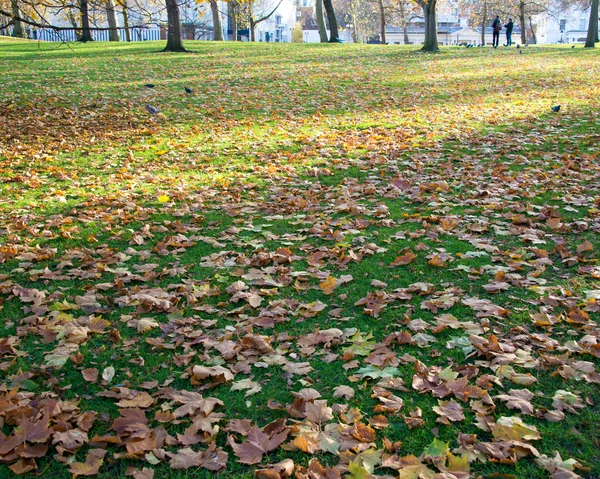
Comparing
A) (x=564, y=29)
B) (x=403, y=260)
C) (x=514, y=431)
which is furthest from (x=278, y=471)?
(x=564, y=29)

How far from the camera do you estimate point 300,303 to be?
13.7ft

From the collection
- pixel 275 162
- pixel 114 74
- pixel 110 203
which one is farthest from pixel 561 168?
pixel 114 74

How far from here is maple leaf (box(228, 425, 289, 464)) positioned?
270cm

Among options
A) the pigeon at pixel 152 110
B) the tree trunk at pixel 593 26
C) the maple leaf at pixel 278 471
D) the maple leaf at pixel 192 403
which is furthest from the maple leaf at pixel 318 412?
the tree trunk at pixel 593 26

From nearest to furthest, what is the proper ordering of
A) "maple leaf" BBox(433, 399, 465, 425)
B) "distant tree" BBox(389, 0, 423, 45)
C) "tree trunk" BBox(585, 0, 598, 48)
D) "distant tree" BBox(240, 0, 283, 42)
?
"maple leaf" BBox(433, 399, 465, 425) → "tree trunk" BBox(585, 0, 598, 48) → "distant tree" BBox(240, 0, 283, 42) → "distant tree" BBox(389, 0, 423, 45)

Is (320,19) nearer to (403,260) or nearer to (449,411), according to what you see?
(403,260)

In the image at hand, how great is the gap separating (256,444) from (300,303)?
1.54 m

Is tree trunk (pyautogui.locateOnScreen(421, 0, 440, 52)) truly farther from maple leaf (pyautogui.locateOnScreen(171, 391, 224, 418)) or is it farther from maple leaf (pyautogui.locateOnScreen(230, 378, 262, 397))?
maple leaf (pyautogui.locateOnScreen(171, 391, 224, 418))

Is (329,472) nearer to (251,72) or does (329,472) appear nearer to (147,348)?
(147,348)

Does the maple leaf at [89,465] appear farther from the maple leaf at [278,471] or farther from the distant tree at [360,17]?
the distant tree at [360,17]

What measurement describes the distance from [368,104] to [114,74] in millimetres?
9165

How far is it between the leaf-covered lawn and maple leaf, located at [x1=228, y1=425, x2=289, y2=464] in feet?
0.04

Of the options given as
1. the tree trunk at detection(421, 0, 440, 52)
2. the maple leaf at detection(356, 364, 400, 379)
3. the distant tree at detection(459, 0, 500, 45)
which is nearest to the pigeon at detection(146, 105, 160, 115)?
the maple leaf at detection(356, 364, 400, 379)

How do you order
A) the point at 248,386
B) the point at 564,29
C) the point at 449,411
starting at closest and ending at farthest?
the point at 449,411, the point at 248,386, the point at 564,29
